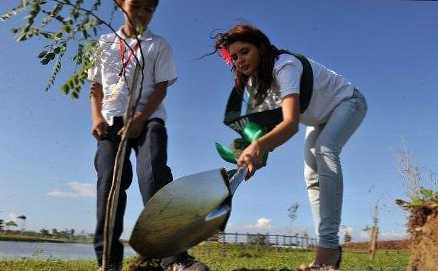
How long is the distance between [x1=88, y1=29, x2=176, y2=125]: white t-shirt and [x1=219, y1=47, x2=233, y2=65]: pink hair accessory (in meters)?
0.29

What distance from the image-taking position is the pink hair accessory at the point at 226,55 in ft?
10.0

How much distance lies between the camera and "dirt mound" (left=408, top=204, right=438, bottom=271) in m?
4.47

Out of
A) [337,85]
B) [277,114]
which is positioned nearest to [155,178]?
[277,114]

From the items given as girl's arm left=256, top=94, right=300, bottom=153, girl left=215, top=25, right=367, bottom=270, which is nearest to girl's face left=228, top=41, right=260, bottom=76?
girl left=215, top=25, right=367, bottom=270

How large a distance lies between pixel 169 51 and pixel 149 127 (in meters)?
0.52

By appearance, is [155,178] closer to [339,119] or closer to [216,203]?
[216,203]

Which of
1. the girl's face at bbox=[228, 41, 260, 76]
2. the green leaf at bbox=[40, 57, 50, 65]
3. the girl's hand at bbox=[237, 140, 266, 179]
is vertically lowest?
the girl's hand at bbox=[237, 140, 266, 179]

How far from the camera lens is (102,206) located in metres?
2.86

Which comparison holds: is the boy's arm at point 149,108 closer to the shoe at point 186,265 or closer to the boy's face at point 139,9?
the boy's face at point 139,9

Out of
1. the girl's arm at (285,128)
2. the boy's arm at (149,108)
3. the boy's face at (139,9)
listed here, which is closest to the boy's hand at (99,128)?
the boy's arm at (149,108)

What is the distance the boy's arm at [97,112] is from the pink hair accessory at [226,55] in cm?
76

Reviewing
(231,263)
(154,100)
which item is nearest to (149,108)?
(154,100)

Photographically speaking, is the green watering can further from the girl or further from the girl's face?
the girl's face

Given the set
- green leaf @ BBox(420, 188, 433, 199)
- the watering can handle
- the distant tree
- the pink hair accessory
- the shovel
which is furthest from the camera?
the distant tree
